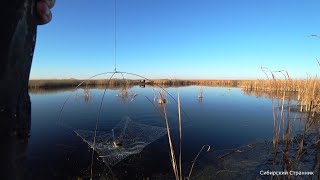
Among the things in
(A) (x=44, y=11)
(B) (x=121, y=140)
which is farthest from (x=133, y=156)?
(A) (x=44, y=11)

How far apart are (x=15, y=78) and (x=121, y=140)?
7.98 m

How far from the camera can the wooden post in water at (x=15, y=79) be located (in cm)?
84

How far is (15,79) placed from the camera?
2.90 feet

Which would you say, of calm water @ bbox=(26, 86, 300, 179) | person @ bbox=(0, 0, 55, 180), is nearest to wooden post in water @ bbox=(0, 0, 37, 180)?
person @ bbox=(0, 0, 55, 180)

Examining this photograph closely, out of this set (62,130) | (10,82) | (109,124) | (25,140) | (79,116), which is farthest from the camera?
(79,116)

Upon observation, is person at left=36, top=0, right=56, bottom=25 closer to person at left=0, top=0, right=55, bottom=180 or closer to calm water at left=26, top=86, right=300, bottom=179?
person at left=0, top=0, right=55, bottom=180

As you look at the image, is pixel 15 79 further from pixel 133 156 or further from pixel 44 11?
pixel 133 156

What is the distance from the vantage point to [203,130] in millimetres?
11203

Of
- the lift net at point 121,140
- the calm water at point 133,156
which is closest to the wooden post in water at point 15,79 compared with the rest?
the calm water at point 133,156

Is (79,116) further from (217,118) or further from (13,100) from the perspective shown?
(13,100)

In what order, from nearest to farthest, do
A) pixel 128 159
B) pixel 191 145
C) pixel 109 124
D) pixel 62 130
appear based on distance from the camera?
1. pixel 128 159
2. pixel 191 145
3. pixel 62 130
4. pixel 109 124

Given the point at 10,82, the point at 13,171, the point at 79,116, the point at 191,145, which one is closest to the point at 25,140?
the point at 13,171

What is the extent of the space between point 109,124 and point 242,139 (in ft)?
20.6

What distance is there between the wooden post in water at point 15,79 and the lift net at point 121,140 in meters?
5.90
